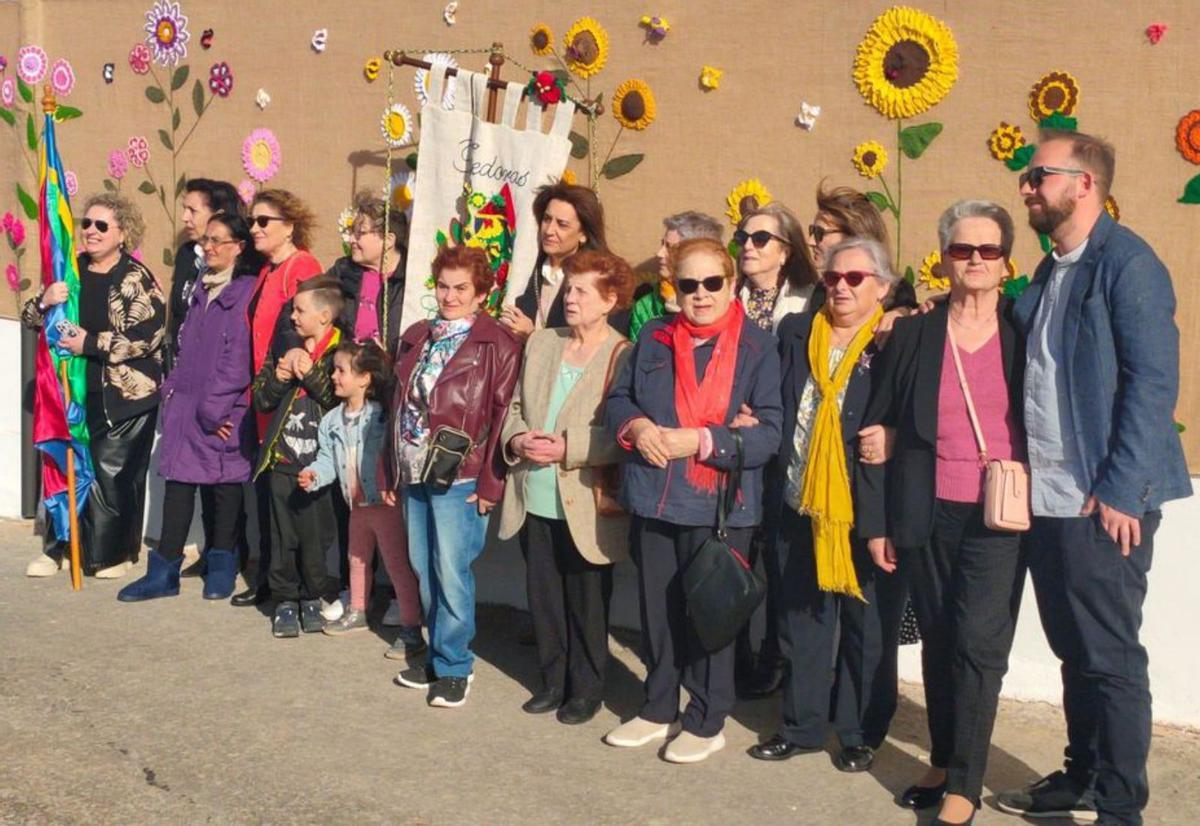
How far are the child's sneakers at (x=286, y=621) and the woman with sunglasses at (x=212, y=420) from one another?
584 millimetres

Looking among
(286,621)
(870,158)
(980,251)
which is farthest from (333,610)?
(980,251)

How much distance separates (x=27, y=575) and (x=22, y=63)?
119 inches

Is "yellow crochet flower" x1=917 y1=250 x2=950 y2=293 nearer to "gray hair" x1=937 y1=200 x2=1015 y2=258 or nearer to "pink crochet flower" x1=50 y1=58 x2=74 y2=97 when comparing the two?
"gray hair" x1=937 y1=200 x2=1015 y2=258

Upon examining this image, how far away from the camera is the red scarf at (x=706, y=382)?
15.7ft

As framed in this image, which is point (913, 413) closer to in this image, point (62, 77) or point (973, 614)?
point (973, 614)

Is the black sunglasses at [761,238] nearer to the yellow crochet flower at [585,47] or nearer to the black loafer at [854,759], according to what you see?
the yellow crochet flower at [585,47]

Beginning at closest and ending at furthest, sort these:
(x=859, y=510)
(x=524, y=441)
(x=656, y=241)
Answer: (x=859, y=510)
(x=524, y=441)
(x=656, y=241)

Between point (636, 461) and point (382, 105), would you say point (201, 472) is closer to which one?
point (382, 105)

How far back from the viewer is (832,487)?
458 cm

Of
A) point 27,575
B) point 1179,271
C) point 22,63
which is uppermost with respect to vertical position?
point 22,63

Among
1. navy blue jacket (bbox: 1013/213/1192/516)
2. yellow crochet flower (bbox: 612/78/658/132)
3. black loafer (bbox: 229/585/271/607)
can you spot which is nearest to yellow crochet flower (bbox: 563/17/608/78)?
yellow crochet flower (bbox: 612/78/658/132)

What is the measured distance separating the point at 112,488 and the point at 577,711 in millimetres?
2987

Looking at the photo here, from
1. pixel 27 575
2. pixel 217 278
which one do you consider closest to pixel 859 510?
pixel 217 278

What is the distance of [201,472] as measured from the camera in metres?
6.66
